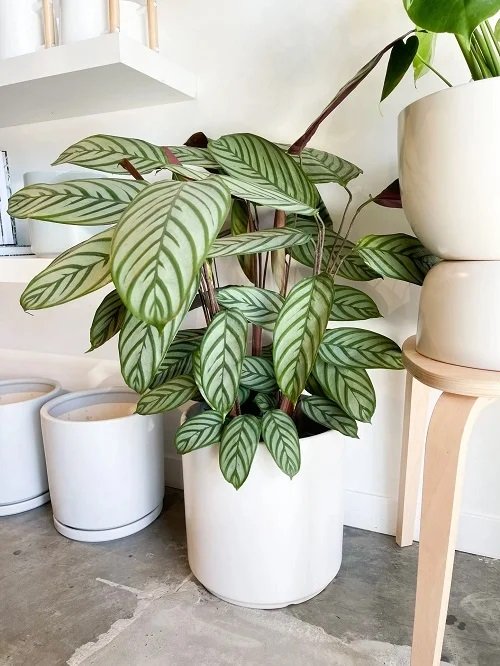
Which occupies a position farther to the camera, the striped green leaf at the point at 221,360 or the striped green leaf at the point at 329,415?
the striped green leaf at the point at 329,415

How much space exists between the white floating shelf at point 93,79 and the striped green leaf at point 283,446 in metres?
0.66

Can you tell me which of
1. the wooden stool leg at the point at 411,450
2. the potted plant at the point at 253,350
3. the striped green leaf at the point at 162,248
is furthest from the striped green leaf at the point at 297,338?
the wooden stool leg at the point at 411,450

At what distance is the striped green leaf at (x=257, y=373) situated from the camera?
76 cm

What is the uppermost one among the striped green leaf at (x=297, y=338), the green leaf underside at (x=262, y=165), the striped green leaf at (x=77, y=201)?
the green leaf underside at (x=262, y=165)

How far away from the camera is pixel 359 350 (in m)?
0.74

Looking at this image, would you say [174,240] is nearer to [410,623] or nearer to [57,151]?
[410,623]

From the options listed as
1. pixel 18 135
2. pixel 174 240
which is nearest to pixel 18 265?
pixel 18 135

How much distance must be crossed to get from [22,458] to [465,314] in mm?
951

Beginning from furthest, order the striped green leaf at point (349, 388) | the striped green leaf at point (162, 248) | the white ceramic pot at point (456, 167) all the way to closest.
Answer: the striped green leaf at point (349, 388), the white ceramic pot at point (456, 167), the striped green leaf at point (162, 248)

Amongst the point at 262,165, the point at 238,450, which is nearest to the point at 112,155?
the point at 262,165

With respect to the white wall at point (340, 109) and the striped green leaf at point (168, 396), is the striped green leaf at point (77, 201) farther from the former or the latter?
the white wall at point (340, 109)

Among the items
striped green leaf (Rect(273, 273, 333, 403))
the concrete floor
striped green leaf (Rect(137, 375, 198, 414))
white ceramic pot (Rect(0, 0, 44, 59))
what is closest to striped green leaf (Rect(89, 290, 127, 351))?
striped green leaf (Rect(137, 375, 198, 414))

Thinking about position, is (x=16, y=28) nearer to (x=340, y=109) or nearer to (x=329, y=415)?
(x=340, y=109)

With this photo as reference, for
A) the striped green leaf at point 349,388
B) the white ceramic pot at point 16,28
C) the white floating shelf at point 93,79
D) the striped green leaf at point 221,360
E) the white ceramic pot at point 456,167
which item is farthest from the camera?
the white ceramic pot at point 16,28
